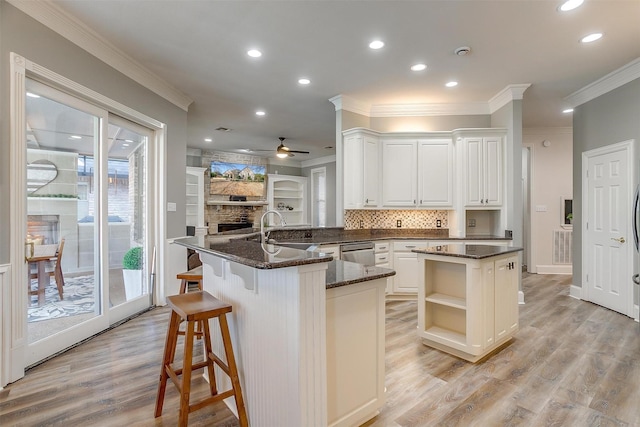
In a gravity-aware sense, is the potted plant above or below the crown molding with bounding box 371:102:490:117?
below

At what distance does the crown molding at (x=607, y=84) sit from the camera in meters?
3.67

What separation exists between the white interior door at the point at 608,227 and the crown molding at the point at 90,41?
5789 mm

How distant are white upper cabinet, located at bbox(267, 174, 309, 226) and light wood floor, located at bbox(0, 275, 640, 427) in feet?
21.5

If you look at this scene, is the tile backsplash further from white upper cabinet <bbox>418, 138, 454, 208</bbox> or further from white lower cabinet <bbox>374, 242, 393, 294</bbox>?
white lower cabinet <bbox>374, 242, 393, 294</bbox>

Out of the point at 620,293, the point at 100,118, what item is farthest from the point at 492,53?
the point at 100,118

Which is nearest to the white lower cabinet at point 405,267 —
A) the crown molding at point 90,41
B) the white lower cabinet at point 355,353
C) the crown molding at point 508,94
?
the crown molding at point 508,94

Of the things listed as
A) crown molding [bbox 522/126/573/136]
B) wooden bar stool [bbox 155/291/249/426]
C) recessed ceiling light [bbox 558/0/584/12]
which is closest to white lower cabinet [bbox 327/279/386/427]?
wooden bar stool [bbox 155/291/249/426]

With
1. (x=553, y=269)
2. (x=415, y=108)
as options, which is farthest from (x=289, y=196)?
(x=553, y=269)

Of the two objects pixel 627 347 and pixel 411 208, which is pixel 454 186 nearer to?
pixel 411 208

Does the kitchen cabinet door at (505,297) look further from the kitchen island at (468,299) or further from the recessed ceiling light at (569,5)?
the recessed ceiling light at (569,5)

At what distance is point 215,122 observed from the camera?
602cm

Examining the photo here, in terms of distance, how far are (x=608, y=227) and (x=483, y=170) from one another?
1.68 metres

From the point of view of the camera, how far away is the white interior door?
3.86 meters

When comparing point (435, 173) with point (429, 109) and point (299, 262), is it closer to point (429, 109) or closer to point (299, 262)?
point (429, 109)
